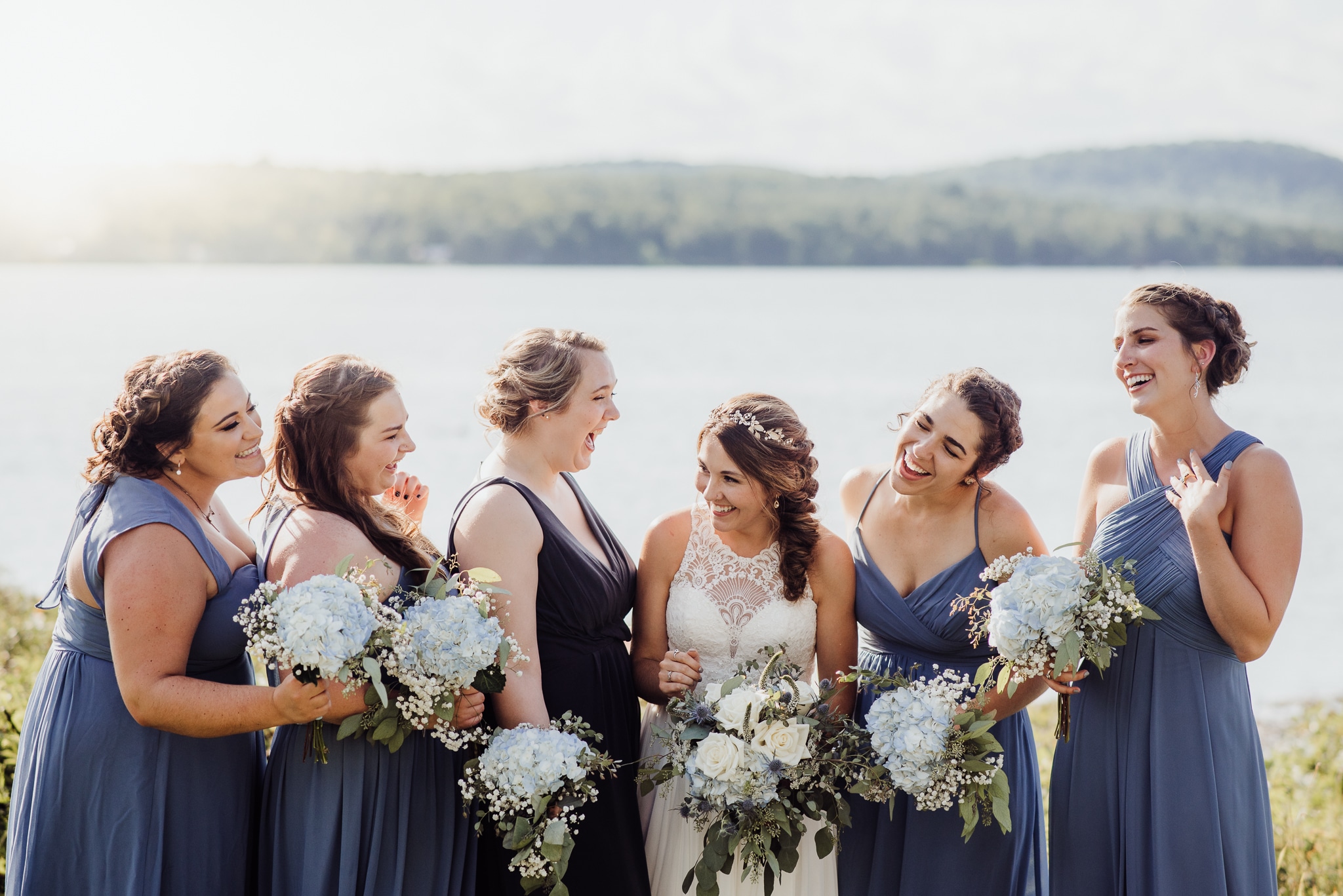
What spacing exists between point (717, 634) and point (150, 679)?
2.17m

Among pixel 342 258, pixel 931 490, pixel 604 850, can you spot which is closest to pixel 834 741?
pixel 604 850

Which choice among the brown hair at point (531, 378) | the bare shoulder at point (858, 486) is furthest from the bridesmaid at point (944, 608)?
the brown hair at point (531, 378)

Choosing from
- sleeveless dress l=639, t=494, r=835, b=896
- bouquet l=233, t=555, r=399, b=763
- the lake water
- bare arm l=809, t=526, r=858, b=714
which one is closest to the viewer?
bouquet l=233, t=555, r=399, b=763

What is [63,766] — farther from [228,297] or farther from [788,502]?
[228,297]

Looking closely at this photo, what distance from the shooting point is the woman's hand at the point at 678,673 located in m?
4.35

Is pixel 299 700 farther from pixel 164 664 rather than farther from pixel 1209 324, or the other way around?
pixel 1209 324

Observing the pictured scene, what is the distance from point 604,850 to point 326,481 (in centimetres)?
179

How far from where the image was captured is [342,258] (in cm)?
5944

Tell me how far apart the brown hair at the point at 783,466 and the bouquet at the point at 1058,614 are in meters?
0.85

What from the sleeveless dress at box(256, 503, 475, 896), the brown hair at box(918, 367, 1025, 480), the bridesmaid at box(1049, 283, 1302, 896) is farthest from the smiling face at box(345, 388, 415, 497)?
the bridesmaid at box(1049, 283, 1302, 896)

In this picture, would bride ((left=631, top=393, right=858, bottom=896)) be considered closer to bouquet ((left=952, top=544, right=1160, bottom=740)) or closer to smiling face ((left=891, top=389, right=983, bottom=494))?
smiling face ((left=891, top=389, right=983, bottom=494))

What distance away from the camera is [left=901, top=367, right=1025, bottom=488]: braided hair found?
459 cm

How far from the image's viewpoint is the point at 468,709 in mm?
3766

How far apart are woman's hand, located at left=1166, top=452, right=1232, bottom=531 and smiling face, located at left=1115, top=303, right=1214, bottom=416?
275 mm
